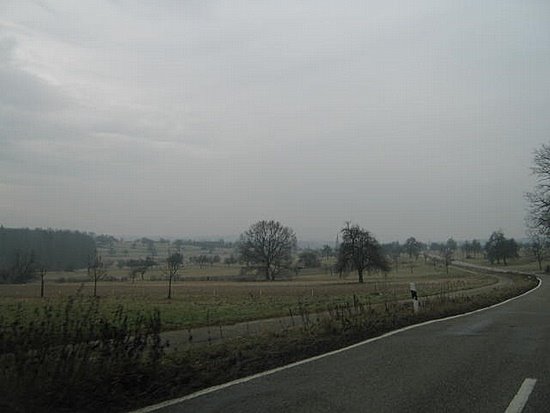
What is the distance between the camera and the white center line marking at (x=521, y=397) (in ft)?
17.9

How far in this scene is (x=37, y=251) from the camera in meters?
88.5

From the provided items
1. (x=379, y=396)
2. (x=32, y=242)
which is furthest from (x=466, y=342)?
(x=32, y=242)

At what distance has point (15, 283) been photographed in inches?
2840

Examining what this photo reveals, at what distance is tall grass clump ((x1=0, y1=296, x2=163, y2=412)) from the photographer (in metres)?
5.48

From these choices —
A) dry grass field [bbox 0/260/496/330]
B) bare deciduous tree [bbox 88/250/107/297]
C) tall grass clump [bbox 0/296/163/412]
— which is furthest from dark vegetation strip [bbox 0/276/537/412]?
bare deciduous tree [bbox 88/250/107/297]

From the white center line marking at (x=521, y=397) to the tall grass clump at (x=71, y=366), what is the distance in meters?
4.17

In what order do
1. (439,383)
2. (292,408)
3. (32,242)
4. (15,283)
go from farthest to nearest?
(32,242) → (15,283) → (439,383) → (292,408)

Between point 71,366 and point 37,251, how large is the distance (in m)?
91.3

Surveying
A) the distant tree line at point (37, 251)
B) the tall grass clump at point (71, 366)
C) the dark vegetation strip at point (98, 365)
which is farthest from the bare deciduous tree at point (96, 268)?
the tall grass clump at point (71, 366)

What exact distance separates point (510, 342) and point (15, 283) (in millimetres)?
75090

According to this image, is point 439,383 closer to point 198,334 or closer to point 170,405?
point 170,405

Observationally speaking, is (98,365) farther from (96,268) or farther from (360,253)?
(360,253)

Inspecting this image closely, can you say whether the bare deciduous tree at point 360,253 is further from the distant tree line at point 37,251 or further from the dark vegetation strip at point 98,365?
the dark vegetation strip at point 98,365

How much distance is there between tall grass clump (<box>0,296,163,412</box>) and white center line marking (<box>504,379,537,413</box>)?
4169mm
